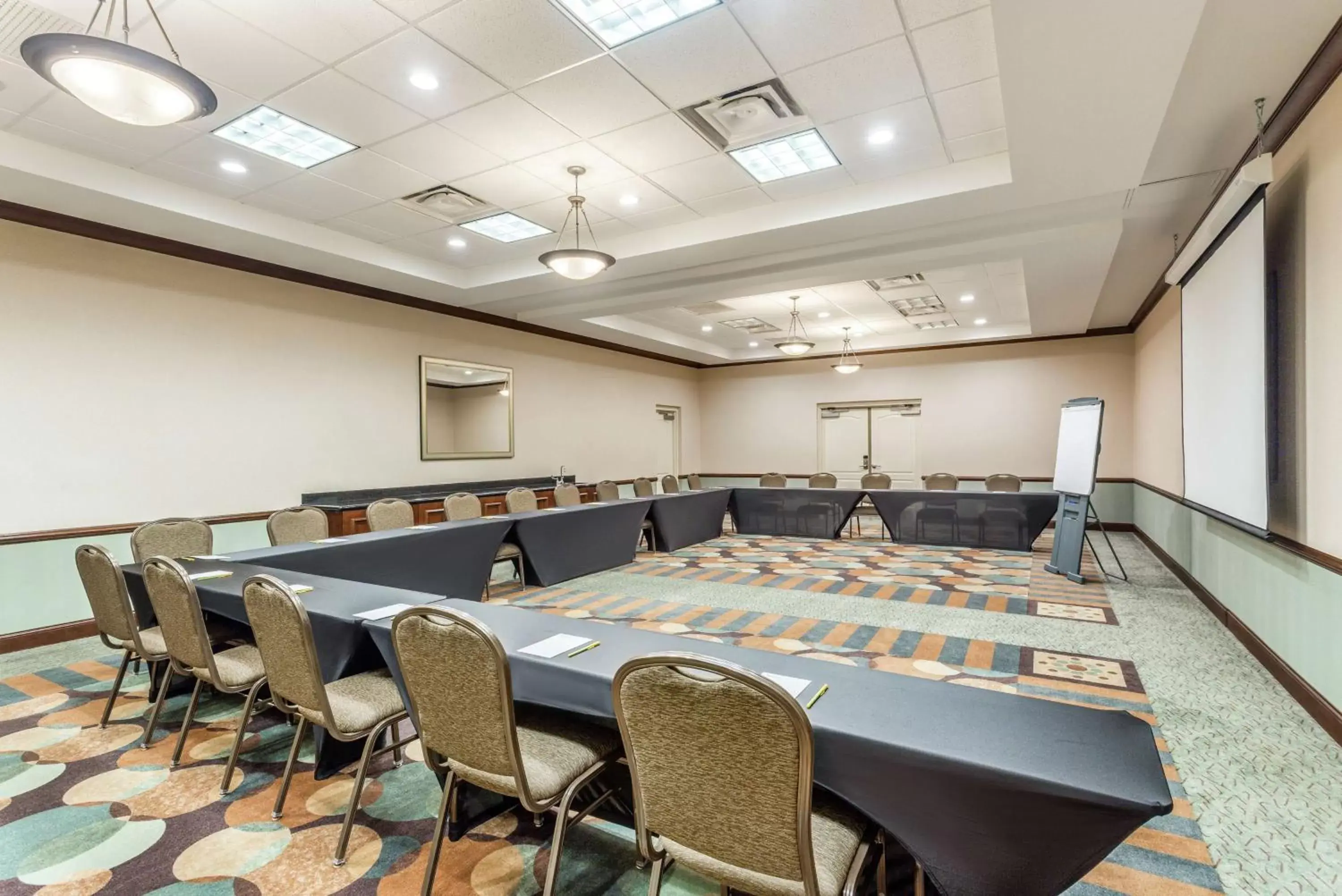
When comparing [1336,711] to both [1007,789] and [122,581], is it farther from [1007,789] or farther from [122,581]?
[122,581]

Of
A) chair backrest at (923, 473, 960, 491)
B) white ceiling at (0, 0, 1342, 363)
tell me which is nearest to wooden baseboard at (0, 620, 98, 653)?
white ceiling at (0, 0, 1342, 363)

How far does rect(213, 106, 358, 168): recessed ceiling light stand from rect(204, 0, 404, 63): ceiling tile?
810mm

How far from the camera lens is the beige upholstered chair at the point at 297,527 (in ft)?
15.3

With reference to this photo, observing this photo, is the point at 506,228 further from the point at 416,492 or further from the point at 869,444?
the point at 869,444

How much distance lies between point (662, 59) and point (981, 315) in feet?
25.5

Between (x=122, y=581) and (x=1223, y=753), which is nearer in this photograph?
(x=1223, y=753)

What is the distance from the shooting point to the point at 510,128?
3.92 m

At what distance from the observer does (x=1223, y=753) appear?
270 cm

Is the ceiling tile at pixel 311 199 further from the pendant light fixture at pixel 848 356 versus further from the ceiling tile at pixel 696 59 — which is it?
the pendant light fixture at pixel 848 356

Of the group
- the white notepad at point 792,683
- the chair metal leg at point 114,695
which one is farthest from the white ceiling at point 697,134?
the chair metal leg at point 114,695

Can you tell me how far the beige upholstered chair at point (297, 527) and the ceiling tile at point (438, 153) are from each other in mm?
2775

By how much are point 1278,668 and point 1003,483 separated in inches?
223

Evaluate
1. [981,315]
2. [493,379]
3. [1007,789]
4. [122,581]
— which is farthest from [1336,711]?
[493,379]

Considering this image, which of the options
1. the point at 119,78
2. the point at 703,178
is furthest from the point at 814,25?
the point at 119,78
